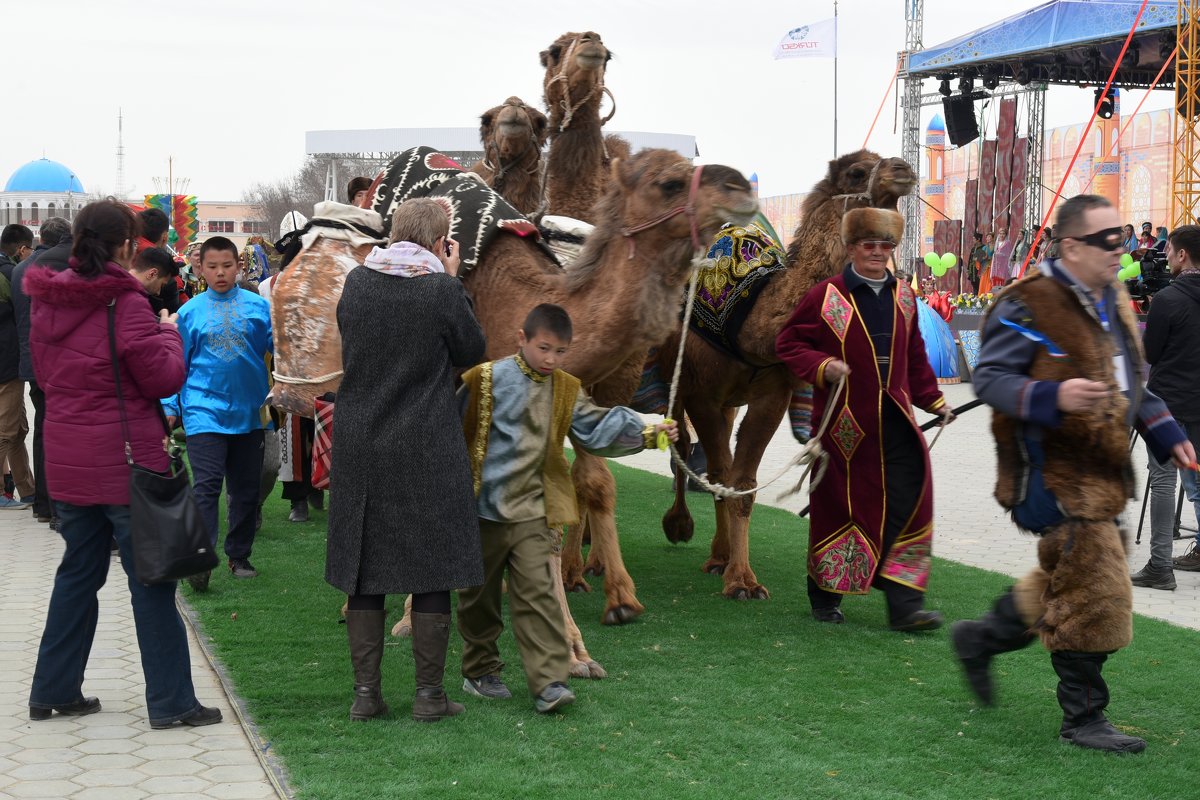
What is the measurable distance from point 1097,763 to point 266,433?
5.66 metres

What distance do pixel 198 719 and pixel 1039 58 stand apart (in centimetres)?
2876

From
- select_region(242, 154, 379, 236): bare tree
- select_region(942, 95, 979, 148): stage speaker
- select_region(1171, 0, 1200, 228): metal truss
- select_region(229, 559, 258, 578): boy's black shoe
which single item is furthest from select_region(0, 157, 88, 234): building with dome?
select_region(229, 559, 258, 578): boy's black shoe

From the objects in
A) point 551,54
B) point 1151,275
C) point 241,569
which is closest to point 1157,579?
point 551,54

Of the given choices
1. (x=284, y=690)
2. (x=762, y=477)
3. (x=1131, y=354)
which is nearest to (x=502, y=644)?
(x=284, y=690)

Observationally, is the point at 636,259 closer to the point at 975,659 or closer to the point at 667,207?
the point at 667,207

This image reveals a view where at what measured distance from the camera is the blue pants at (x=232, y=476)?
7340 millimetres

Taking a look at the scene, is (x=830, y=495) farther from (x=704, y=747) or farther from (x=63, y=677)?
(x=63, y=677)

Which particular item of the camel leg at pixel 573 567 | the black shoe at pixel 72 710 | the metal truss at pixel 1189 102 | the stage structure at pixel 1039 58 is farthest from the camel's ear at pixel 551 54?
the stage structure at pixel 1039 58

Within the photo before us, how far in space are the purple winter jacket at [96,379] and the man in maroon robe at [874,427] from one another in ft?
10.1

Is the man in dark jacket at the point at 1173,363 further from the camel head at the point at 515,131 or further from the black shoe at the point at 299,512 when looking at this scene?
the black shoe at the point at 299,512

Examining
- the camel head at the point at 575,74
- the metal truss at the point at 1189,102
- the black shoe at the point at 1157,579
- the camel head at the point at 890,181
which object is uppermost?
the metal truss at the point at 1189,102

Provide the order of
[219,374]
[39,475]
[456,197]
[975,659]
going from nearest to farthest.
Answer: [975,659]
[456,197]
[219,374]
[39,475]

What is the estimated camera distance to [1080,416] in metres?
4.38

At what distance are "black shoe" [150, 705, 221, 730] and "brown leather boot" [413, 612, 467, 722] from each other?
2.55 ft
